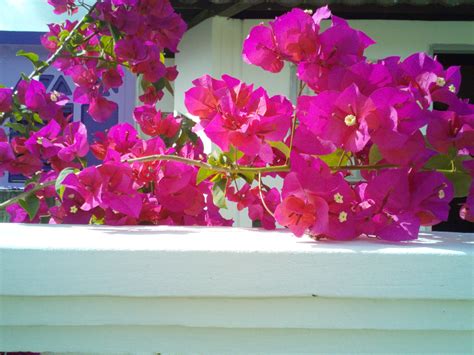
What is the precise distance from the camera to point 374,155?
1.90 ft

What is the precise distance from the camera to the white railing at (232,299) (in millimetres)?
450

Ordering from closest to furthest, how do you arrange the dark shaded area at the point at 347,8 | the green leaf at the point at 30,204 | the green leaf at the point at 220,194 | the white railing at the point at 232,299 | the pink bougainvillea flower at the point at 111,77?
the white railing at the point at 232,299, the green leaf at the point at 220,194, the green leaf at the point at 30,204, the pink bougainvillea flower at the point at 111,77, the dark shaded area at the point at 347,8

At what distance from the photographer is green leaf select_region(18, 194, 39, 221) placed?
0.77 m

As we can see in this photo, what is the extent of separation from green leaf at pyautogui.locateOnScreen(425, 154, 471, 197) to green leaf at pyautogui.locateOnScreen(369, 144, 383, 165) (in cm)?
7

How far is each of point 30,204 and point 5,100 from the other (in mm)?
319

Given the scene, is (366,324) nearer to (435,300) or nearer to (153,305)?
(435,300)

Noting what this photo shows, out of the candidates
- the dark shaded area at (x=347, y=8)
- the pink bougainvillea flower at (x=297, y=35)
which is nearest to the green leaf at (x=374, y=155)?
the pink bougainvillea flower at (x=297, y=35)

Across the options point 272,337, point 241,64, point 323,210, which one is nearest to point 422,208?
point 323,210

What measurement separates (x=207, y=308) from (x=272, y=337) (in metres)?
0.06

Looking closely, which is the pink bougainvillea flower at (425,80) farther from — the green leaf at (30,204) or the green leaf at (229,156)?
the green leaf at (30,204)

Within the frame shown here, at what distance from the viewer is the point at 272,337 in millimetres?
465

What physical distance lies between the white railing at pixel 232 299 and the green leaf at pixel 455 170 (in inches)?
6.6

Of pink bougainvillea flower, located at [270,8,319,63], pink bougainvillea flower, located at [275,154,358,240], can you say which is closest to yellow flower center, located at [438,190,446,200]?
pink bougainvillea flower, located at [275,154,358,240]

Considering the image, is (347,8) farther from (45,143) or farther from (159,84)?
(45,143)
